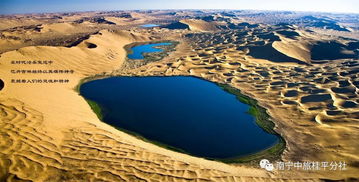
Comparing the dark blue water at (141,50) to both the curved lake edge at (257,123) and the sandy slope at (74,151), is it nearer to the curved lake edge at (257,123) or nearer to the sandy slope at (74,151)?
the curved lake edge at (257,123)

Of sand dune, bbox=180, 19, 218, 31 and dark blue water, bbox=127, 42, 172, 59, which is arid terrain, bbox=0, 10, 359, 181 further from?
sand dune, bbox=180, 19, 218, 31

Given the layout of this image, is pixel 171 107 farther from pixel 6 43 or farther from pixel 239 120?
pixel 6 43

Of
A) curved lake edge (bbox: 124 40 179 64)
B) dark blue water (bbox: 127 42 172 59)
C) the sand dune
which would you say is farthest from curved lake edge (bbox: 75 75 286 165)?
the sand dune

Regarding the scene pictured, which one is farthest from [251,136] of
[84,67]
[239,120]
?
[84,67]

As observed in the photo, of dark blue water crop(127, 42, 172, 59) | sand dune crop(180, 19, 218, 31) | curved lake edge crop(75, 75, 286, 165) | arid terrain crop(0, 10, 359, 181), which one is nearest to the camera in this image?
arid terrain crop(0, 10, 359, 181)

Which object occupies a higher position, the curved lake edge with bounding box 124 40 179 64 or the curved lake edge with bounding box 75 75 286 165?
the curved lake edge with bounding box 124 40 179 64

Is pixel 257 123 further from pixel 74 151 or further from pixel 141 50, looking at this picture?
pixel 141 50

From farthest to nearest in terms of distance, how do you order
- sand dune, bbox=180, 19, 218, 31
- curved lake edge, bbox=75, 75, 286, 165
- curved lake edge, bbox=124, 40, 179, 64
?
sand dune, bbox=180, 19, 218, 31, curved lake edge, bbox=124, 40, 179, 64, curved lake edge, bbox=75, 75, 286, 165
